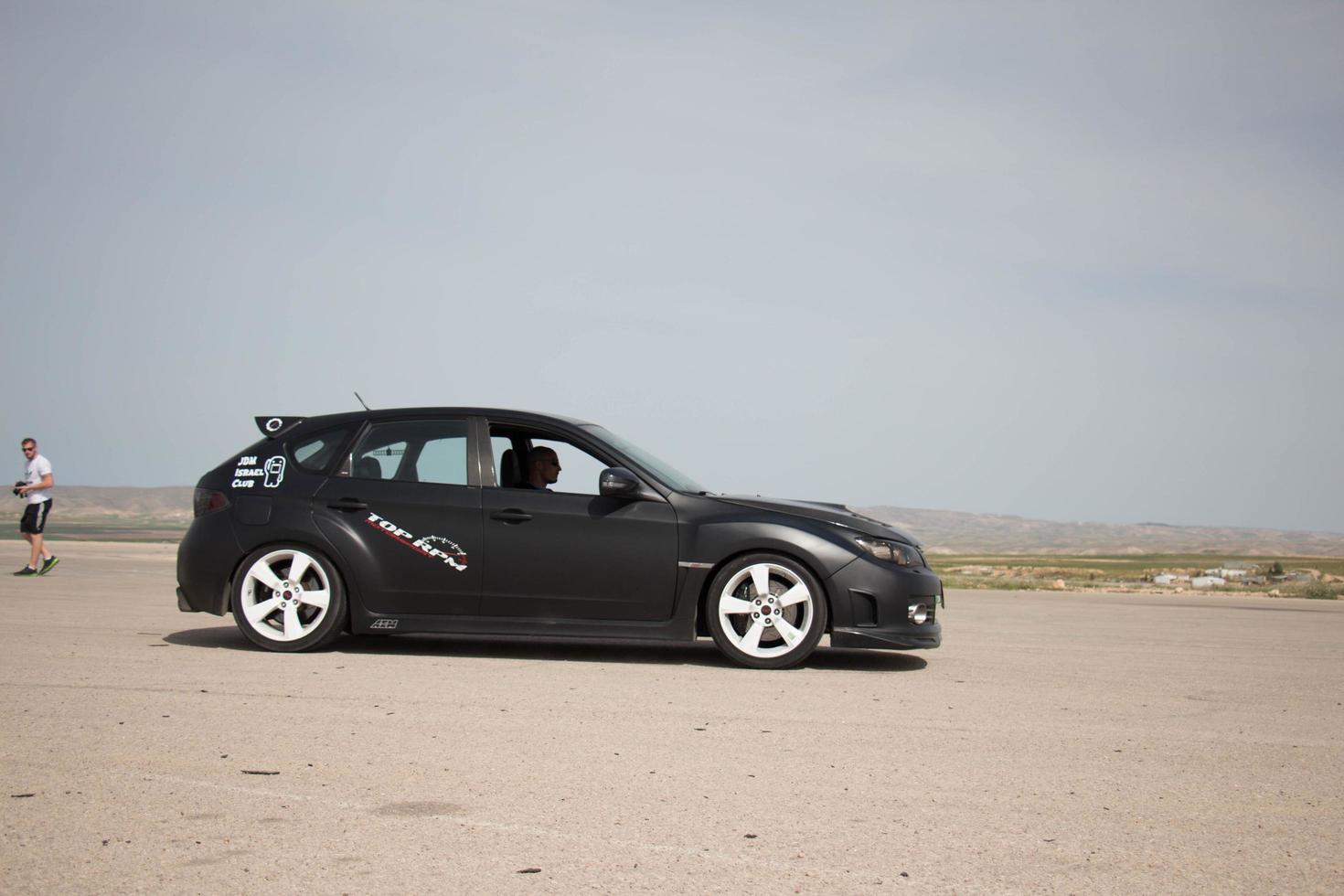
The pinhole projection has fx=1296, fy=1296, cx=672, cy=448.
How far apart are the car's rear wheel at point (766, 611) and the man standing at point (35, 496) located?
11.5m

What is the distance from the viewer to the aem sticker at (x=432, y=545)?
8.41 meters

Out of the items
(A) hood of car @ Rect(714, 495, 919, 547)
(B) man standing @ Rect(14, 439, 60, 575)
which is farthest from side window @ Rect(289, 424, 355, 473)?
(B) man standing @ Rect(14, 439, 60, 575)

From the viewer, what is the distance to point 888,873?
3711 millimetres

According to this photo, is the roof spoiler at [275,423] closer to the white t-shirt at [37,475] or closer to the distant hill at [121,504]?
the white t-shirt at [37,475]

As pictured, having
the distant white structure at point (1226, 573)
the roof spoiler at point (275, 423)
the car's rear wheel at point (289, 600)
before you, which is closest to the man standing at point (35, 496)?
the roof spoiler at point (275, 423)

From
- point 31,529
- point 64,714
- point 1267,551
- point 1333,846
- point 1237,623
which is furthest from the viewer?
point 1267,551

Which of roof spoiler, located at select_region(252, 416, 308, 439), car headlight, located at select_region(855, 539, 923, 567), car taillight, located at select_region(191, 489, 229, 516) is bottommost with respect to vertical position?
car headlight, located at select_region(855, 539, 923, 567)

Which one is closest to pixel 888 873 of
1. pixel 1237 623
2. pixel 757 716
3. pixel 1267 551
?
pixel 757 716

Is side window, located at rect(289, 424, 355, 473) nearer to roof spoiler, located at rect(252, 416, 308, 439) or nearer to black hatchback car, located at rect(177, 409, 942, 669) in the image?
black hatchback car, located at rect(177, 409, 942, 669)

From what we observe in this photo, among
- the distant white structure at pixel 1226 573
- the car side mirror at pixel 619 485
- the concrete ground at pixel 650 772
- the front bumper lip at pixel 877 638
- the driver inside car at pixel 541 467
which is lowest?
the distant white structure at pixel 1226 573

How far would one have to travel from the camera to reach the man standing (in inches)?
647

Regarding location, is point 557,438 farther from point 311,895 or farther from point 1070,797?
point 311,895

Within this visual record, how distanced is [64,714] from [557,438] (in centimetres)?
371

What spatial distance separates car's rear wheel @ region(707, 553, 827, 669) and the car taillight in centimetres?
340
